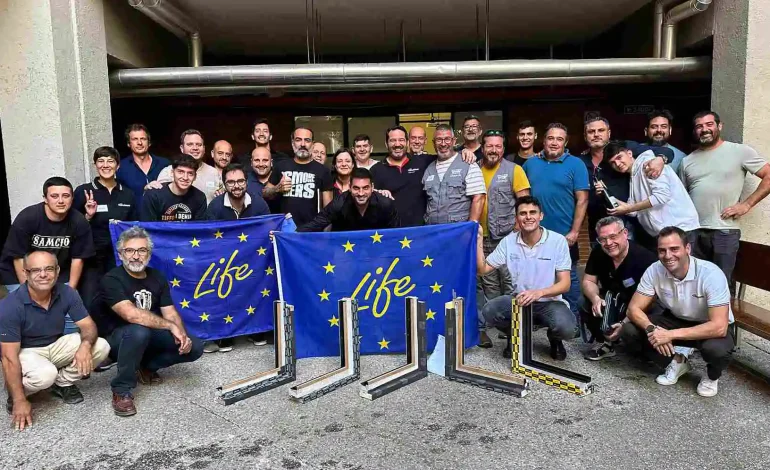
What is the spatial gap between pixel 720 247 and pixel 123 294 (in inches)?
179

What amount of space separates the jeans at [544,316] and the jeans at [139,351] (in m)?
2.18

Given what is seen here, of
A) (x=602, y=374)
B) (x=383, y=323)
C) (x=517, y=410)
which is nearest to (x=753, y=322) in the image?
→ (x=602, y=374)

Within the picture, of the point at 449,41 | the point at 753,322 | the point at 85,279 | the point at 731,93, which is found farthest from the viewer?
the point at 449,41

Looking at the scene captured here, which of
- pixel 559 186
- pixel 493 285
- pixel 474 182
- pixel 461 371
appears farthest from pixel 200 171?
pixel 559 186

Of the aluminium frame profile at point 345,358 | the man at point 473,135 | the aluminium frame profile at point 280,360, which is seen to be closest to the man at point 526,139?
the man at point 473,135

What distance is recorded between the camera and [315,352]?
421cm

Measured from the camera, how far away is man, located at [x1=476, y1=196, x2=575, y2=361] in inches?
155

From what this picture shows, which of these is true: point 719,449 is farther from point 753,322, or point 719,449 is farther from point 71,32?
point 71,32

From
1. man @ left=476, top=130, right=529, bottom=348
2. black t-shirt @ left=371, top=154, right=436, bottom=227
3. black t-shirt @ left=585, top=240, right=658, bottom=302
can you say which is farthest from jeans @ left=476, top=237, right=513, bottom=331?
black t-shirt @ left=371, top=154, right=436, bottom=227

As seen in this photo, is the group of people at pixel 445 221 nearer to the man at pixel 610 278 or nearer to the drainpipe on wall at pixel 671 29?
the man at pixel 610 278

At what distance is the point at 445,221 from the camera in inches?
184

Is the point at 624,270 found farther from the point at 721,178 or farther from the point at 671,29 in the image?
the point at 671,29

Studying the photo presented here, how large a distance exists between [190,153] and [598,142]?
3662mm

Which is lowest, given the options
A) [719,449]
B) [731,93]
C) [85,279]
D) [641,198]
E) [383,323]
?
[719,449]
